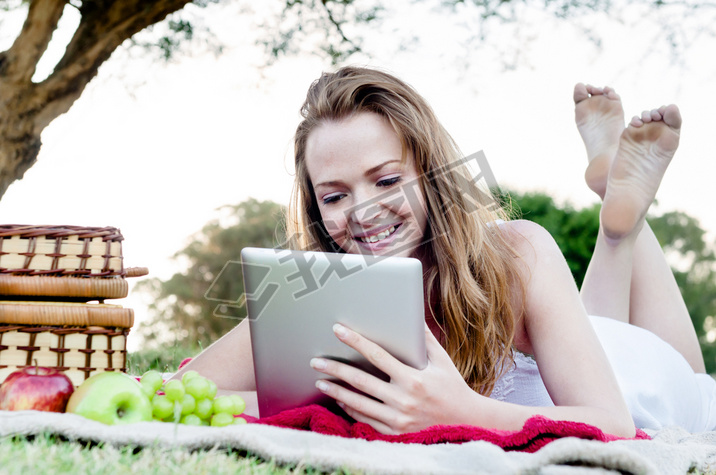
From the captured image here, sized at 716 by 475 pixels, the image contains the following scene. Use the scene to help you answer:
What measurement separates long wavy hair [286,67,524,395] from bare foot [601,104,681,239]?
0.96 meters

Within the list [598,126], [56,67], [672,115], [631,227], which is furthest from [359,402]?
[56,67]

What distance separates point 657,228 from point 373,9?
7889 millimetres

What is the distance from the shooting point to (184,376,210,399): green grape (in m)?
1.80

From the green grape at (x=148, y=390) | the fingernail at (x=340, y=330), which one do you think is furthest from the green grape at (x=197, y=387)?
the fingernail at (x=340, y=330)

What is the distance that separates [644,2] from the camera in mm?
6156

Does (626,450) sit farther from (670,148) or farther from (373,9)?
(373,9)

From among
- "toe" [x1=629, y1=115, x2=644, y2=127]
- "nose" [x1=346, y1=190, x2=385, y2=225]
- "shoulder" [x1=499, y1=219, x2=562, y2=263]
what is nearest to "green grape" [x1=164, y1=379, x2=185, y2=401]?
"nose" [x1=346, y1=190, x2=385, y2=225]

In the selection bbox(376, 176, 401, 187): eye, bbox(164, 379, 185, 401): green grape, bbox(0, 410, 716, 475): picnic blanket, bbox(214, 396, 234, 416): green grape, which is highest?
bbox(376, 176, 401, 187): eye

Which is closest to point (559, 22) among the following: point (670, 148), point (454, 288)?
point (670, 148)

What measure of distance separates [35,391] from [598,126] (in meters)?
3.24

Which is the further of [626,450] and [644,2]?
[644,2]

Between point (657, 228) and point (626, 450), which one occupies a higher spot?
point (657, 228)

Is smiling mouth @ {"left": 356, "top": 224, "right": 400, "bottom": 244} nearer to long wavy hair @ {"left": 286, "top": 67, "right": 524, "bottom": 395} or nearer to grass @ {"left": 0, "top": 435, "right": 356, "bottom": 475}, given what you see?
A: long wavy hair @ {"left": 286, "top": 67, "right": 524, "bottom": 395}

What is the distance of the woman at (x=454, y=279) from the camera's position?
71.5 inches
